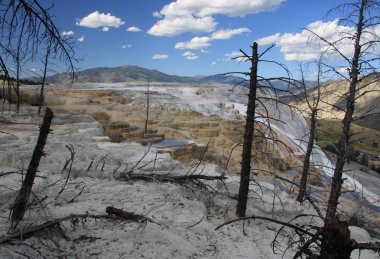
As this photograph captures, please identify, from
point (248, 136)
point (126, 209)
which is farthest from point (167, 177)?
point (248, 136)

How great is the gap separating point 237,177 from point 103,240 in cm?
966

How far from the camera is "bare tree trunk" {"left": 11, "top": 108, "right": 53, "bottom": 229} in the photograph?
6.17 meters

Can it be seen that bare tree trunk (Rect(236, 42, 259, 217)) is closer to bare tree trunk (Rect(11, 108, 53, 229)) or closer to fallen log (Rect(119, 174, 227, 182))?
fallen log (Rect(119, 174, 227, 182))

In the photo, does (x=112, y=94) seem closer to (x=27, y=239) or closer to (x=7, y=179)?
(x=7, y=179)

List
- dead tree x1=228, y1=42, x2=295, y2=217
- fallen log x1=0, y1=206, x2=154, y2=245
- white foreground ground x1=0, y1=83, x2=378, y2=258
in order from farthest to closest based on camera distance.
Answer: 1. dead tree x1=228, y1=42, x2=295, y2=217
2. white foreground ground x1=0, y1=83, x2=378, y2=258
3. fallen log x1=0, y1=206, x2=154, y2=245

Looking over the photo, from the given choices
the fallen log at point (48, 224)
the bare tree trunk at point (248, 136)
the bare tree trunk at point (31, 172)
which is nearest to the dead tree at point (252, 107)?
the bare tree trunk at point (248, 136)

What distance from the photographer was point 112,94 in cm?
4444

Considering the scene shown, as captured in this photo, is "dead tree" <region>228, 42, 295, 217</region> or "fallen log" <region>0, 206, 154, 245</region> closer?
"fallen log" <region>0, 206, 154, 245</region>

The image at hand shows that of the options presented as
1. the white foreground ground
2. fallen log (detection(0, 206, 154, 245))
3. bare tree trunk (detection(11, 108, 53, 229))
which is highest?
bare tree trunk (detection(11, 108, 53, 229))

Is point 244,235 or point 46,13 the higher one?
point 46,13

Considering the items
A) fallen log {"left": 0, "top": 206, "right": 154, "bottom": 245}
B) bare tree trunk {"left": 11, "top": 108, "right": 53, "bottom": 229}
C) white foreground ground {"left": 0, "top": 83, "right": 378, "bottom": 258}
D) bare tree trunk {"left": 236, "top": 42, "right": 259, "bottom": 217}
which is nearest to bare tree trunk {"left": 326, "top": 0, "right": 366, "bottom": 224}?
white foreground ground {"left": 0, "top": 83, "right": 378, "bottom": 258}

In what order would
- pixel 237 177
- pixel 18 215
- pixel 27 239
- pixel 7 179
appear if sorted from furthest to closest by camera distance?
pixel 237 177 → pixel 7 179 → pixel 18 215 → pixel 27 239

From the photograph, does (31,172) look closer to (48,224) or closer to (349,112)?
(48,224)

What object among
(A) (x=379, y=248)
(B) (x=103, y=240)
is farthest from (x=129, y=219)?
(A) (x=379, y=248)
